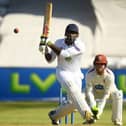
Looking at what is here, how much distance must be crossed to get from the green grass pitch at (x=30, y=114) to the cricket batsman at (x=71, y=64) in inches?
62.8

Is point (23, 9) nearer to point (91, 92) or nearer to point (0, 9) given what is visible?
point (0, 9)

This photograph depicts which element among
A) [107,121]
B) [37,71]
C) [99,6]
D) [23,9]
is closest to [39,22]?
[23,9]

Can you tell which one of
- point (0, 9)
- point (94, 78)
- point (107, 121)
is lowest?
point (107, 121)

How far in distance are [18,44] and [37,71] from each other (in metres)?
3.67

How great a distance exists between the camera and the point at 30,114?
1309 centimetres

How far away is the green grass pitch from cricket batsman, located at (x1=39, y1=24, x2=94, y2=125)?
1.59m

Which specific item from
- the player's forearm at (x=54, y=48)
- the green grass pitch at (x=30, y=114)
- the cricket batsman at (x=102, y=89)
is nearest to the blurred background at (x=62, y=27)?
the green grass pitch at (x=30, y=114)

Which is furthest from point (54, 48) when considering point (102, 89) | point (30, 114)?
point (30, 114)

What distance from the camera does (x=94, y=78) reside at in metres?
9.15

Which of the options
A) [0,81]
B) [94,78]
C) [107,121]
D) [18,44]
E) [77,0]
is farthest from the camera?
[77,0]

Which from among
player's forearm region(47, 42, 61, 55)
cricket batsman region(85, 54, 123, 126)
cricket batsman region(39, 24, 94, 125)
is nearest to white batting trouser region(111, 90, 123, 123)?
cricket batsman region(85, 54, 123, 126)

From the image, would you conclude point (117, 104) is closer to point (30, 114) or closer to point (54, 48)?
point (54, 48)

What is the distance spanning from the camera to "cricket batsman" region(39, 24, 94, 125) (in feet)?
27.7

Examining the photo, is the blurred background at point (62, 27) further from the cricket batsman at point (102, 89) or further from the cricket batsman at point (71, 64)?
the cricket batsman at point (71, 64)
